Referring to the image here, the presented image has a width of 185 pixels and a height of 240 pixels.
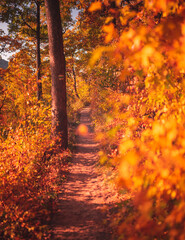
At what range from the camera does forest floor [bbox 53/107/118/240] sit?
313 centimetres

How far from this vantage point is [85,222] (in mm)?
3416

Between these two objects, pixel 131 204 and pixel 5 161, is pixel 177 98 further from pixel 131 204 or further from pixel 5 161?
pixel 5 161

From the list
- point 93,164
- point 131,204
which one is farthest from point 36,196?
point 93,164

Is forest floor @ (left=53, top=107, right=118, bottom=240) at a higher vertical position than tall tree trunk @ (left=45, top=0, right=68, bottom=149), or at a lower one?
lower

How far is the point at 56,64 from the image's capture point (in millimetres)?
6594

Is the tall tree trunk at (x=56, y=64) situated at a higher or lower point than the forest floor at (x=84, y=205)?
higher

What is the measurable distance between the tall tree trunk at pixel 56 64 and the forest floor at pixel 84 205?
6.00 ft

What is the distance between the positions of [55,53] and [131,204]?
5.94 m

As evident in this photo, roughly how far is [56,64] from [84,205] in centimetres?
527

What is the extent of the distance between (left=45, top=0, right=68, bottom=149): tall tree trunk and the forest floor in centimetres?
183

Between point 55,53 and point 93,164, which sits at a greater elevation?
point 55,53

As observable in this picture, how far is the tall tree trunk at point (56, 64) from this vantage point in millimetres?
6320

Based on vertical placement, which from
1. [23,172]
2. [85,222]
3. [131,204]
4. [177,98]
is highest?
[177,98]

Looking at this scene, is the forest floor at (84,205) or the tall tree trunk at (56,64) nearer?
the forest floor at (84,205)
